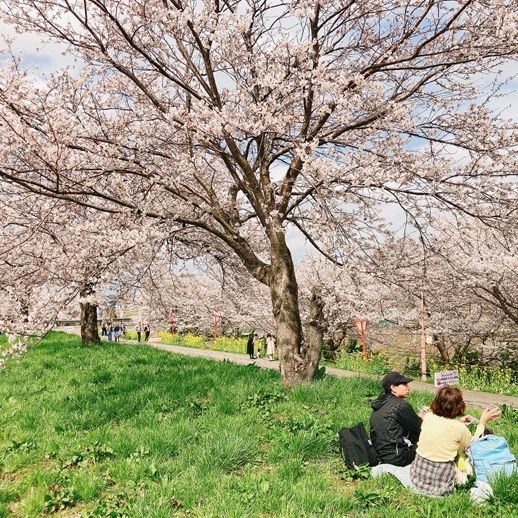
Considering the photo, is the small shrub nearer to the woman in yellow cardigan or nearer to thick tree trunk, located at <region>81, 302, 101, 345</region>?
the woman in yellow cardigan

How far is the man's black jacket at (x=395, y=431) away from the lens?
15.5 ft

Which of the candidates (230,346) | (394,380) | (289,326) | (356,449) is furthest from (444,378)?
(230,346)

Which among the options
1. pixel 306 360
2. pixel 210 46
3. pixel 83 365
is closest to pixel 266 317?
pixel 83 365

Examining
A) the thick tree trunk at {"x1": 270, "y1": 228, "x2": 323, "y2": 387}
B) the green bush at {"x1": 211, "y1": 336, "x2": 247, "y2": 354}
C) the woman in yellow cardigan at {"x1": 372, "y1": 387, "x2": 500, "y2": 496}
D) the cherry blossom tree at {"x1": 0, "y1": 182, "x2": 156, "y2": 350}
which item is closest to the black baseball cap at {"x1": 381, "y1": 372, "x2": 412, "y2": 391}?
the woman in yellow cardigan at {"x1": 372, "y1": 387, "x2": 500, "y2": 496}

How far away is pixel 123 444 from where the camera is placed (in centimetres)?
→ 522

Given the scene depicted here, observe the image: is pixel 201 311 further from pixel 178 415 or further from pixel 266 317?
pixel 178 415

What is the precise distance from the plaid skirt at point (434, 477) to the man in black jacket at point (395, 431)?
1.41 ft

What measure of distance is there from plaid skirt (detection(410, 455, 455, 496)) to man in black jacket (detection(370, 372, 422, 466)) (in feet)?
1.41

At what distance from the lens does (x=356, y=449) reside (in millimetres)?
4730

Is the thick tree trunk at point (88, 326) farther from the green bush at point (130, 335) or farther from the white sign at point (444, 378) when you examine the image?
the green bush at point (130, 335)

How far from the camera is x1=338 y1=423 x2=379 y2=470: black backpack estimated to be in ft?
15.3

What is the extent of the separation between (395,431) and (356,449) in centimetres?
45

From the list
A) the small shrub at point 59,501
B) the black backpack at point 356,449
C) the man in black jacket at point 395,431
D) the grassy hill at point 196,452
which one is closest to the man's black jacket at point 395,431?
the man in black jacket at point 395,431

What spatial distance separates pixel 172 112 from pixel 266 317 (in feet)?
60.8
